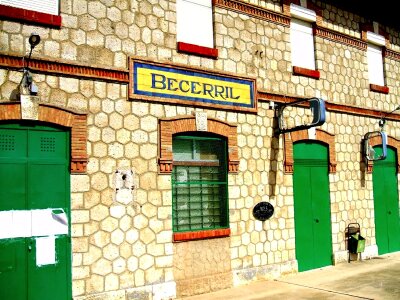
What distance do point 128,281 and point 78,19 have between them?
178 inches

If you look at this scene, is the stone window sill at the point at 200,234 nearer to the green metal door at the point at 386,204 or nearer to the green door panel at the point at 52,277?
the green door panel at the point at 52,277

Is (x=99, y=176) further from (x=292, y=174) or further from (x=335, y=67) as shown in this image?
(x=335, y=67)

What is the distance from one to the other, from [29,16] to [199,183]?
4.23 meters

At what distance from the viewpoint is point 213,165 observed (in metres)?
8.52

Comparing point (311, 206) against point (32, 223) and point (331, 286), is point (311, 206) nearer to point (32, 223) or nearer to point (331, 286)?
point (331, 286)

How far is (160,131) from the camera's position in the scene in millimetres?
7676

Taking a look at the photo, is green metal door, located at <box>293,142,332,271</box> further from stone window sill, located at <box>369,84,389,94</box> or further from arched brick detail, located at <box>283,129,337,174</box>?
stone window sill, located at <box>369,84,389,94</box>

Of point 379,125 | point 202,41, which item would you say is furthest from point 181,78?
point 379,125

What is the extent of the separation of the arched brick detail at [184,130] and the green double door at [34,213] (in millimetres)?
1724

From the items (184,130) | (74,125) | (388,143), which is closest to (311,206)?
(388,143)

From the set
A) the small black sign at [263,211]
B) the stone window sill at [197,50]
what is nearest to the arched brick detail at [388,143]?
the small black sign at [263,211]

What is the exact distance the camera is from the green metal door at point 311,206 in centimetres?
977

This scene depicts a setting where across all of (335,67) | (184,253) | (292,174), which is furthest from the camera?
(335,67)

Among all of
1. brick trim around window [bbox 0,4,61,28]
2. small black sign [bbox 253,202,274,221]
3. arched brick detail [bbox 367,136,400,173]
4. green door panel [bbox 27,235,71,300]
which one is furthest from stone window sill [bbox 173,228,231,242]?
arched brick detail [bbox 367,136,400,173]
